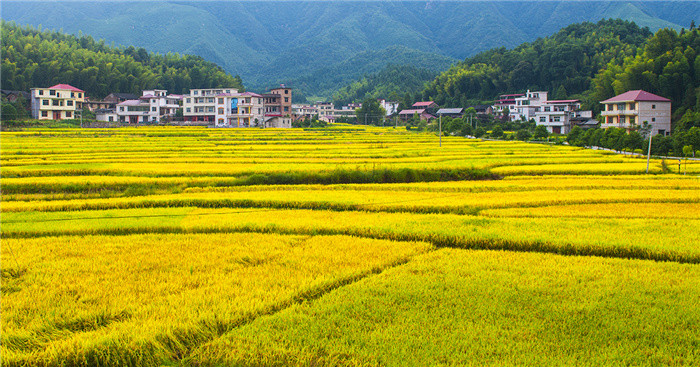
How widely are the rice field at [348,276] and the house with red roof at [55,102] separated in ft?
178

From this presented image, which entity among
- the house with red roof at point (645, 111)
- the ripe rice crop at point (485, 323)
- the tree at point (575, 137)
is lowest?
the ripe rice crop at point (485, 323)

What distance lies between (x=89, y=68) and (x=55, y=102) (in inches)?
517

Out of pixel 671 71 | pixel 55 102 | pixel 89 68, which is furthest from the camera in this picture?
pixel 89 68

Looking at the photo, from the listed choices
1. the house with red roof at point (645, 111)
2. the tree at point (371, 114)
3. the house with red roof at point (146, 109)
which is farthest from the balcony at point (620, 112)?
the house with red roof at point (146, 109)

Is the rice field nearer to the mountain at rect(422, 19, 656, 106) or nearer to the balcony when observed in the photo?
the balcony

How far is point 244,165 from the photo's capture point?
26.0 meters

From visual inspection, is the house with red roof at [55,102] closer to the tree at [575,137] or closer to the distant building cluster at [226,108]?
the distant building cluster at [226,108]

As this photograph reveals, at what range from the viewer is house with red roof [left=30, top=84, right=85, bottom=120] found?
67000 millimetres

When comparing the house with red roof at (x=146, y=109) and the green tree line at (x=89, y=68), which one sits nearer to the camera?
the green tree line at (x=89, y=68)

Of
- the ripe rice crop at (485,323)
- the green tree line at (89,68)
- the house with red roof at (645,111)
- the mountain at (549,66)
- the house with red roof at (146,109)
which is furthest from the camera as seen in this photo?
the mountain at (549,66)

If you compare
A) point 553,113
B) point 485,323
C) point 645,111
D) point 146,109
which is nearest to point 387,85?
point 553,113

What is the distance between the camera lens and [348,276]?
8906mm

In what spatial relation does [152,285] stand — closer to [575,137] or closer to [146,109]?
[575,137]

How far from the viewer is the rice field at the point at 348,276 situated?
6211 mm
